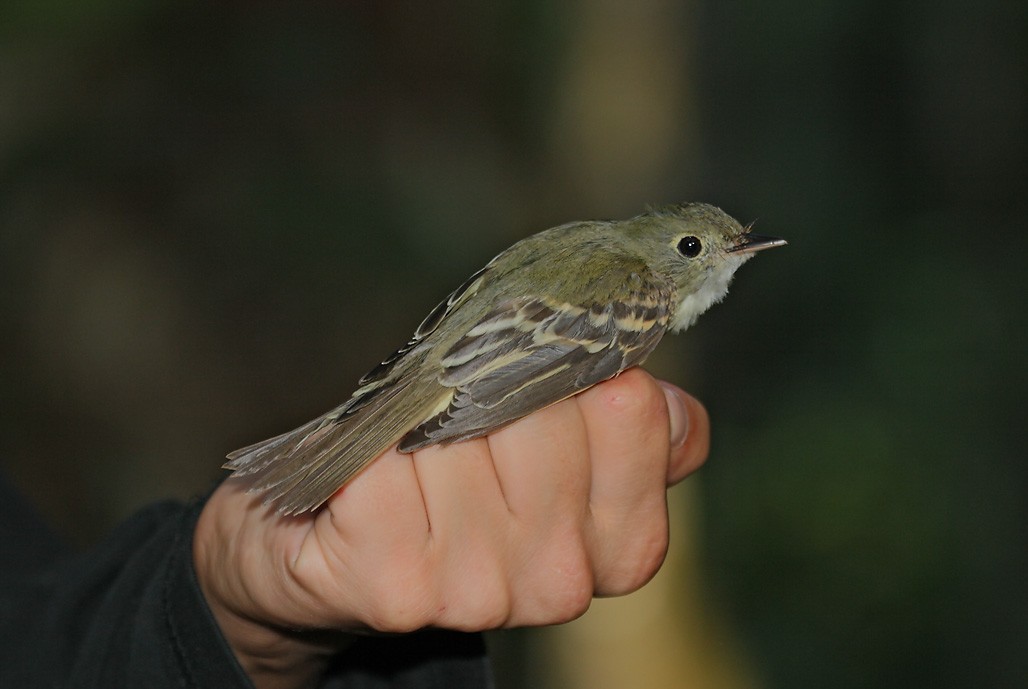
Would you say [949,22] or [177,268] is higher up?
[949,22]

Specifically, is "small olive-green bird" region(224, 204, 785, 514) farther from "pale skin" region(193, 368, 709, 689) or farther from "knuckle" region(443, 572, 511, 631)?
"knuckle" region(443, 572, 511, 631)

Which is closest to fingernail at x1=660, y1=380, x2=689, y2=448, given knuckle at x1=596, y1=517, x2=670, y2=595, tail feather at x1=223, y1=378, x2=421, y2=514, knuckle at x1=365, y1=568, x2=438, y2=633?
knuckle at x1=596, y1=517, x2=670, y2=595

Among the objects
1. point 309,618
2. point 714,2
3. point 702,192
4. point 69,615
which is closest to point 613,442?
point 309,618

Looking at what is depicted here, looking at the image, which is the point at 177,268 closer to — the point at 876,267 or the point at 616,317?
the point at 876,267

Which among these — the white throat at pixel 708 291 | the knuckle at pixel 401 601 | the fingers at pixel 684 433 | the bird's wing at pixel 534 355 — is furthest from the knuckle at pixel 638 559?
the white throat at pixel 708 291

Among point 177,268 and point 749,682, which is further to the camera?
point 177,268

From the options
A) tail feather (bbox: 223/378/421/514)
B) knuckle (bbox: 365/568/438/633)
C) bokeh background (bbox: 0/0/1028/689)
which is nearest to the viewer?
knuckle (bbox: 365/568/438/633)
